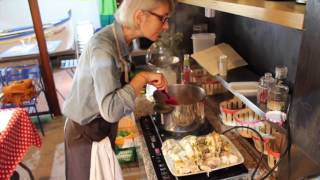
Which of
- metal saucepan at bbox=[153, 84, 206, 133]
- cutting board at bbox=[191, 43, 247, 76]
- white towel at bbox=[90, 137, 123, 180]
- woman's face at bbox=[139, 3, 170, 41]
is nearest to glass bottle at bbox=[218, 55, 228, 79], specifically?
cutting board at bbox=[191, 43, 247, 76]

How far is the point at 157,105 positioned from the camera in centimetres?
127

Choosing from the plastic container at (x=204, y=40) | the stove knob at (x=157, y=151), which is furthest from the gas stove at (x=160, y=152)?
the plastic container at (x=204, y=40)

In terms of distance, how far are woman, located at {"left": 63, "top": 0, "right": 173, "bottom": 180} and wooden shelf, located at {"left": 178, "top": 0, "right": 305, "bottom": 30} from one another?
302 millimetres

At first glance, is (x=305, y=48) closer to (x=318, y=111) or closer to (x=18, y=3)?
(x=318, y=111)

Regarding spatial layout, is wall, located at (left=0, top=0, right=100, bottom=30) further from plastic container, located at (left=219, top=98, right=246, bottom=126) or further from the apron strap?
plastic container, located at (left=219, top=98, right=246, bottom=126)

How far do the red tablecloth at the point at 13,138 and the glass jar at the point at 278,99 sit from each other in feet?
4.77

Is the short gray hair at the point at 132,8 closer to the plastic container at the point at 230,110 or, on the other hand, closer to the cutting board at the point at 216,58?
the cutting board at the point at 216,58

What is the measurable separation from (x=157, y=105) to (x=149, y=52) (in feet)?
2.94

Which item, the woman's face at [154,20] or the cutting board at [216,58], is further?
the cutting board at [216,58]

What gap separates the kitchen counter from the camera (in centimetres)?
103

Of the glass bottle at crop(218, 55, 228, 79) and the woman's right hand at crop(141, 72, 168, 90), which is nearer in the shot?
the woman's right hand at crop(141, 72, 168, 90)

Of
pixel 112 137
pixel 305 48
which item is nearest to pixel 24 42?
pixel 112 137

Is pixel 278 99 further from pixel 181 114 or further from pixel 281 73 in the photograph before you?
Result: pixel 181 114

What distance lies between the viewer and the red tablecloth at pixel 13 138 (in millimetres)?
1562
